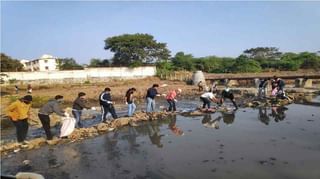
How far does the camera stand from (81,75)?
5722cm

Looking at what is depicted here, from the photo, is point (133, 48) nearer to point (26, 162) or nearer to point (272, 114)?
point (272, 114)

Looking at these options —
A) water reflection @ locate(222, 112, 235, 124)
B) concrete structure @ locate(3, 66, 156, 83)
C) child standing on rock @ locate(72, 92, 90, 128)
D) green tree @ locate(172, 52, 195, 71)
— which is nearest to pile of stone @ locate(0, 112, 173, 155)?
child standing on rock @ locate(72, 92, 90, 128)

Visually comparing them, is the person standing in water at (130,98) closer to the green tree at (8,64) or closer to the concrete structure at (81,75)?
the concrete structure at (81,75)

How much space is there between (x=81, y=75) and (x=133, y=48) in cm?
1428

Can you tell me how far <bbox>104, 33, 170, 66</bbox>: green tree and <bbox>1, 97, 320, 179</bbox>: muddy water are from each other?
165 ft

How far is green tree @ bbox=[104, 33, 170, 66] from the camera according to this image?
221 feet

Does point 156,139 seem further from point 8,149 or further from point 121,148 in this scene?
point 8,149

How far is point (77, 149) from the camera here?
42.7ft

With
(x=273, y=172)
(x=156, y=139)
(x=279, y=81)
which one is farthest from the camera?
(x=279, y=81)

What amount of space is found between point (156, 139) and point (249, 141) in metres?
3.76

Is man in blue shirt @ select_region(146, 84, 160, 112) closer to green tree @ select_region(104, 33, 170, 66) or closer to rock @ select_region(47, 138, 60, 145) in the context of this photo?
rock @ select_region(47, 138, 60, 145)

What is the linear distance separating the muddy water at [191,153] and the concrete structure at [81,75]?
41.0 meters

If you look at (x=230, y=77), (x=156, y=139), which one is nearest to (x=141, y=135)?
(x=156, y=139)

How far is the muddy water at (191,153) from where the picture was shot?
966cm
